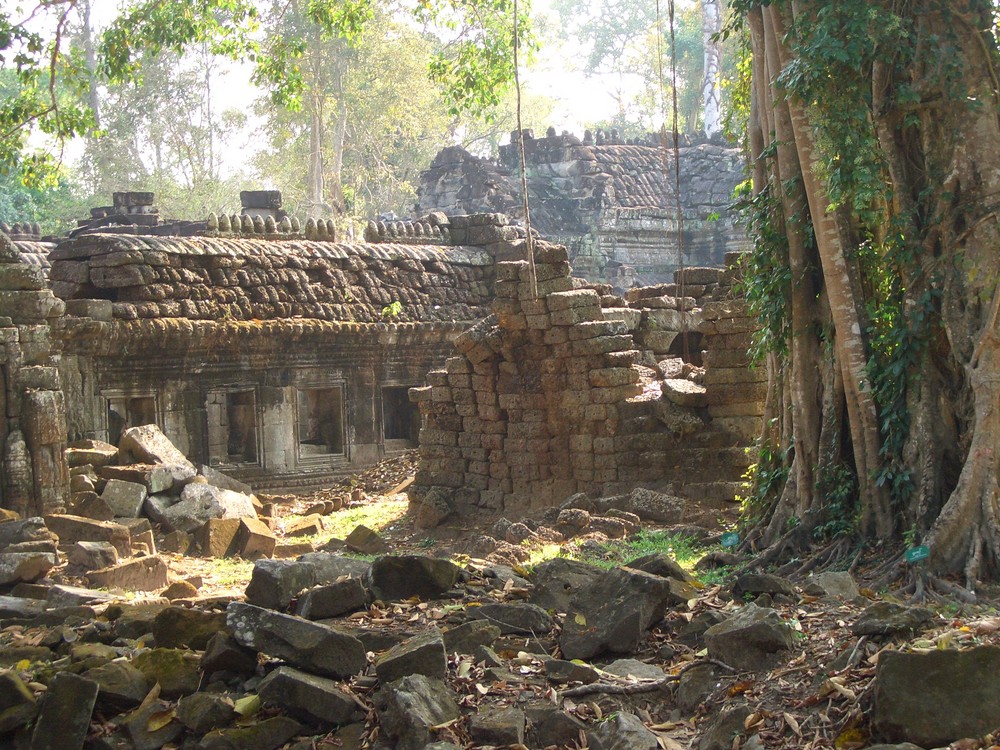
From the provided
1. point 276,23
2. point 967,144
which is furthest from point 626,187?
point 967,144

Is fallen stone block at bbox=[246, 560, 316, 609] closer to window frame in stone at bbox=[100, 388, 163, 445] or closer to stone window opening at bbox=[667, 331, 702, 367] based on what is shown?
window frame in stone at bbox=[100, 388, 163, 445]

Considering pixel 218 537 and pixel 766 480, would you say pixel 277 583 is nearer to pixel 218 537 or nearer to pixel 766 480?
pixel 766 480

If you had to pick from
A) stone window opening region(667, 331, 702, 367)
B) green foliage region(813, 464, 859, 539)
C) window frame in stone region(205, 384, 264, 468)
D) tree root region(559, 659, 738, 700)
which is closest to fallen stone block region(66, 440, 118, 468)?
window frame in stone region(205, 384, 264, 468)

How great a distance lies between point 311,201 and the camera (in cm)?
3064

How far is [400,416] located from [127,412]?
4399 mm

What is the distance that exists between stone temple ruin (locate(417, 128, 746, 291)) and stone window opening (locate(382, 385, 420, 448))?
1056cm

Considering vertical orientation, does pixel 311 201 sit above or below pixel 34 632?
above

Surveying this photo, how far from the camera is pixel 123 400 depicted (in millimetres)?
14188

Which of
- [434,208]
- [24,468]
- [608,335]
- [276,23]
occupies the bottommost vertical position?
[24,468]

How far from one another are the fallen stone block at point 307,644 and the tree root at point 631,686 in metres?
0.93

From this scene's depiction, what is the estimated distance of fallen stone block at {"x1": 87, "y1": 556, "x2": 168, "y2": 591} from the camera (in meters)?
9.09

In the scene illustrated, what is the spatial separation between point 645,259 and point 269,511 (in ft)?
55.6

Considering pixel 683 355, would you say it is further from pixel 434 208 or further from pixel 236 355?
pixel 434 208

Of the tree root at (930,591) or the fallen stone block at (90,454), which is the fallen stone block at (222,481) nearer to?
the fallen stone block at (90,454)
